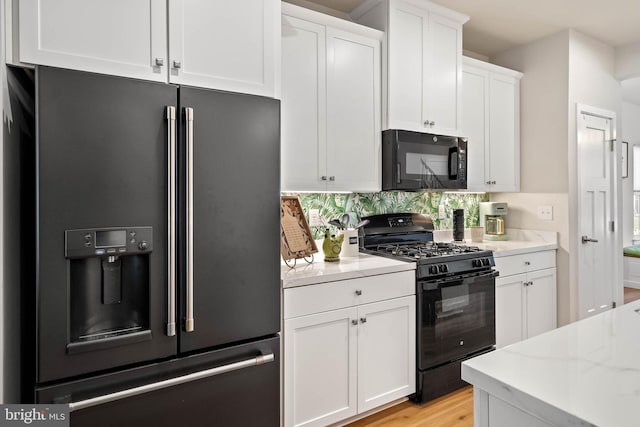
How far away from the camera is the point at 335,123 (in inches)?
97.3

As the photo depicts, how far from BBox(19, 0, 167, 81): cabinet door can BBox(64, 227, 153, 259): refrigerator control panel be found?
2.00ft

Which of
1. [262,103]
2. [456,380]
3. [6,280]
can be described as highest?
[262,103]

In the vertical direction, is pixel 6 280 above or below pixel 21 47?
below

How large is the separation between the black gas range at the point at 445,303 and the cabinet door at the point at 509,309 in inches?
4.2

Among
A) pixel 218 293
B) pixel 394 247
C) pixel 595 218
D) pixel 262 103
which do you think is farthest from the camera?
pixel 595 218

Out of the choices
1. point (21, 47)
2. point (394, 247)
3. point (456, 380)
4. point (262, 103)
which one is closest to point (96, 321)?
point (21, 47)

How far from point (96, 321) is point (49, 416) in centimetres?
34

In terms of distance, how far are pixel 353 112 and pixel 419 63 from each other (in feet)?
2.24

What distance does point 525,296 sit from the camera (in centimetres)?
305

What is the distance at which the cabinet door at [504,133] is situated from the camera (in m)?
3.41

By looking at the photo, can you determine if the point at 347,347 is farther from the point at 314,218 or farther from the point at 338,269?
the point at 314,218

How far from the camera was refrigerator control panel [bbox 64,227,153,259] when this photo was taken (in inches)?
54.8

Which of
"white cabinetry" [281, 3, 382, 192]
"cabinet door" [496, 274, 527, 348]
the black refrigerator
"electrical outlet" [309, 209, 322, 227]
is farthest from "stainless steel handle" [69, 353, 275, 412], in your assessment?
"cabinet door" [496, 274, 527, 348]

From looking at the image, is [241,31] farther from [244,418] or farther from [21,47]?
[244,418]
